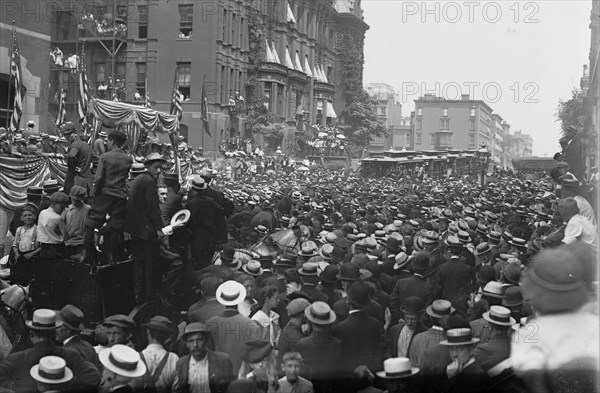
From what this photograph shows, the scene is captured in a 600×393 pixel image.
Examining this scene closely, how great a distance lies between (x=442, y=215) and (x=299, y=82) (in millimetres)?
42816

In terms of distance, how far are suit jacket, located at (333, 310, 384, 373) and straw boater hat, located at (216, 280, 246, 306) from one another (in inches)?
42.9

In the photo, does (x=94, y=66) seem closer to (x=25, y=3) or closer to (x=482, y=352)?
(x=25, y=3)

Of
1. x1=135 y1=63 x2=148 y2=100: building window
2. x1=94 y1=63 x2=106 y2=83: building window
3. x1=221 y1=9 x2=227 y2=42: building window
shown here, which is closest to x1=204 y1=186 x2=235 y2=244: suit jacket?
x1=221 y1=9 x2=227 y2=42: building window

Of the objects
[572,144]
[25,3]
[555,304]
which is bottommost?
[555,304]

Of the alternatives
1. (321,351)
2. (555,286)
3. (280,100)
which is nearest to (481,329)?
(321,351)

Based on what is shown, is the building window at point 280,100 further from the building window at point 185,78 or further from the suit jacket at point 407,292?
the suit jacket at point 407,292

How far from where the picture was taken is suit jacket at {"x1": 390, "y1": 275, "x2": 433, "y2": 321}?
904 centimetres

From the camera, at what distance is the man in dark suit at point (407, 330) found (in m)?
7.83

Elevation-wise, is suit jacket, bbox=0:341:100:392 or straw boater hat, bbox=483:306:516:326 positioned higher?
straw boater hat, bbox=483:306:516:326

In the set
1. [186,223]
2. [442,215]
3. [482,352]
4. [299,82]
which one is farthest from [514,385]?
[299,82]

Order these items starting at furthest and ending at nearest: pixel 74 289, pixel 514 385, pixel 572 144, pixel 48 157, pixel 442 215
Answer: pixel 572 144 < pixel 442 215 < pixel 48 157 < pixel 74 289 < pixel 514 385

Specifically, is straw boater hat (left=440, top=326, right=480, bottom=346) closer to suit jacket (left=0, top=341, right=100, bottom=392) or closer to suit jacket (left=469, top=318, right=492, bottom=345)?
suit jacket (left=469, top=318, right=492, bottom=345)

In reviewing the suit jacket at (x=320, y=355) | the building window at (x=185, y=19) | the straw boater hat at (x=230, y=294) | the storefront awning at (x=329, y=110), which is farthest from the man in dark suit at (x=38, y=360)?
the storefront awning at (x=329, y=110)

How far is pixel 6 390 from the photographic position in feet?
20.7
